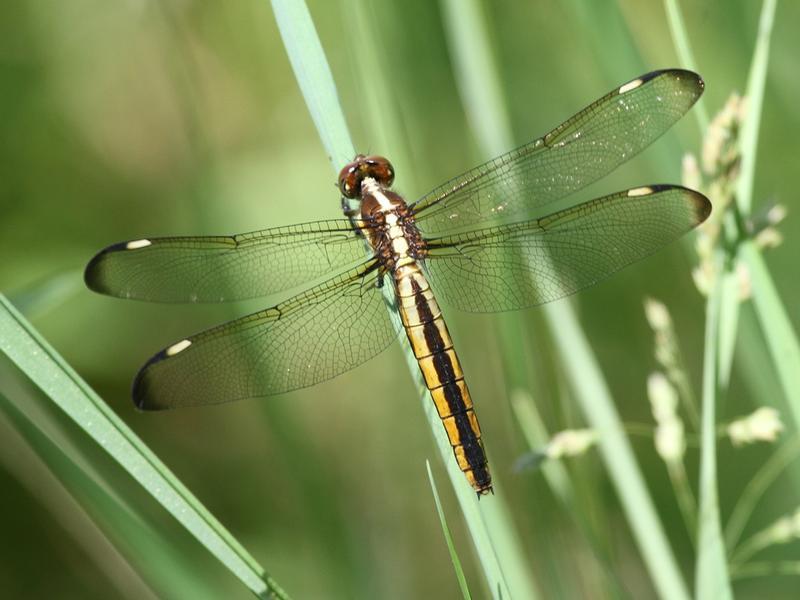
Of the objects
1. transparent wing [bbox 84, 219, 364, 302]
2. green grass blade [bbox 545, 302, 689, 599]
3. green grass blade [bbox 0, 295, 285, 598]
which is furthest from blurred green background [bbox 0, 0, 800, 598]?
green grass blade [bbox 0, 295, 285, 598]

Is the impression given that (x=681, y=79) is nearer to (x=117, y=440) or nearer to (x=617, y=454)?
(x=617, y=454)

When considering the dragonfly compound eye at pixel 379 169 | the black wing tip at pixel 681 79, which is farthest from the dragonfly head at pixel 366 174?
the black wing tip at pixel 681 79

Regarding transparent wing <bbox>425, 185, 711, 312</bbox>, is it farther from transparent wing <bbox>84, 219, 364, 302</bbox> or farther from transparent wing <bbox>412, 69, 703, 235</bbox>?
transparent wing <bbox>84, 219, 364, 302</bbox>

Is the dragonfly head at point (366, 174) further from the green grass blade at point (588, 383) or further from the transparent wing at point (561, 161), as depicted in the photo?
the green grass blade at point (588, 383)

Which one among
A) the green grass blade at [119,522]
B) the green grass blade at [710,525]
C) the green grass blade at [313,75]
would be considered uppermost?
the green grass blade at [313,75]

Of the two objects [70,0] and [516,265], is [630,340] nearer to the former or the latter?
[516,265]

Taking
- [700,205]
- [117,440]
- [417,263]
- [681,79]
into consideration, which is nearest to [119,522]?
[117,440]

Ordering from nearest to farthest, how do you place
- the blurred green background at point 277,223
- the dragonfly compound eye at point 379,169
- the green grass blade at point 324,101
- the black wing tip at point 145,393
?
1. the green grass blade at point 324,101
2. the black wing tip at point 145,393
3. the dragonfly compound eye at point 379,169
4. the blurred green background at point 277,223
